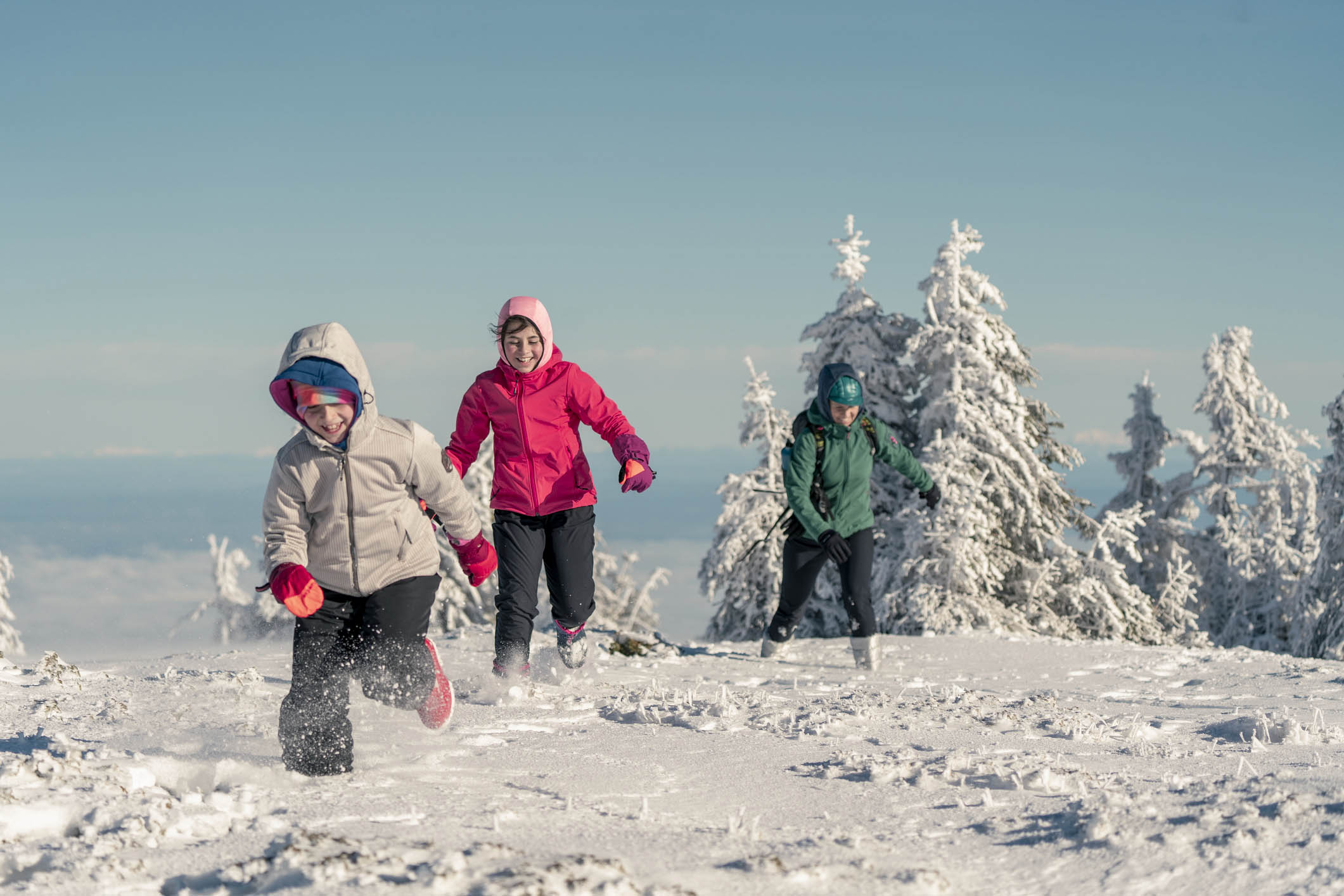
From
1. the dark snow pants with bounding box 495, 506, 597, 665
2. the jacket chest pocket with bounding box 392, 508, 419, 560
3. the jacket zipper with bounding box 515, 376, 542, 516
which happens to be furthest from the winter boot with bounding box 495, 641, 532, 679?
the jacket chest pocket with bounding box 392, 508, 419, 560

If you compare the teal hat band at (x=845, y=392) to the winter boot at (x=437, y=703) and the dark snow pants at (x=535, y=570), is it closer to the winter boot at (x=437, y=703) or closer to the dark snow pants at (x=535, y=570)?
the dark snow pants at (x=535, y=570)

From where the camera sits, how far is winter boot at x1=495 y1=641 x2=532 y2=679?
21.6ft

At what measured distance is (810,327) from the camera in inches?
784

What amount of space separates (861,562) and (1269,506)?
21.6 meters

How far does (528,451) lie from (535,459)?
0.25 ft

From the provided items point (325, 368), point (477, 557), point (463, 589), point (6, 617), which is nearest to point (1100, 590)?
point (463, 589)

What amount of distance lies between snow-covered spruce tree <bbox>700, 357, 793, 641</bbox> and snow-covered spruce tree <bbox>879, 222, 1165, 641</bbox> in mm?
3043

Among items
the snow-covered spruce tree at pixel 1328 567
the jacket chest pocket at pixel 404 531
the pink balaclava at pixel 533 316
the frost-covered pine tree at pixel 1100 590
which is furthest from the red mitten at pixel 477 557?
the snow-covered spruce tree at pixel 1328 567

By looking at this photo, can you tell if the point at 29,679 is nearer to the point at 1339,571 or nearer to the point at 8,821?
the point at 8,821

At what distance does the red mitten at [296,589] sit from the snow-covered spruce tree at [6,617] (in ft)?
69.1

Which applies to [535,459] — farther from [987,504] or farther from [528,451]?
[987,504]

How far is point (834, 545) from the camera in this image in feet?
26.5

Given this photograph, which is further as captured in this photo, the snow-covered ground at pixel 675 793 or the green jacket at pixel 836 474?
the green jacket at pixel 836 474

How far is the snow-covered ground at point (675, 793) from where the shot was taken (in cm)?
291
